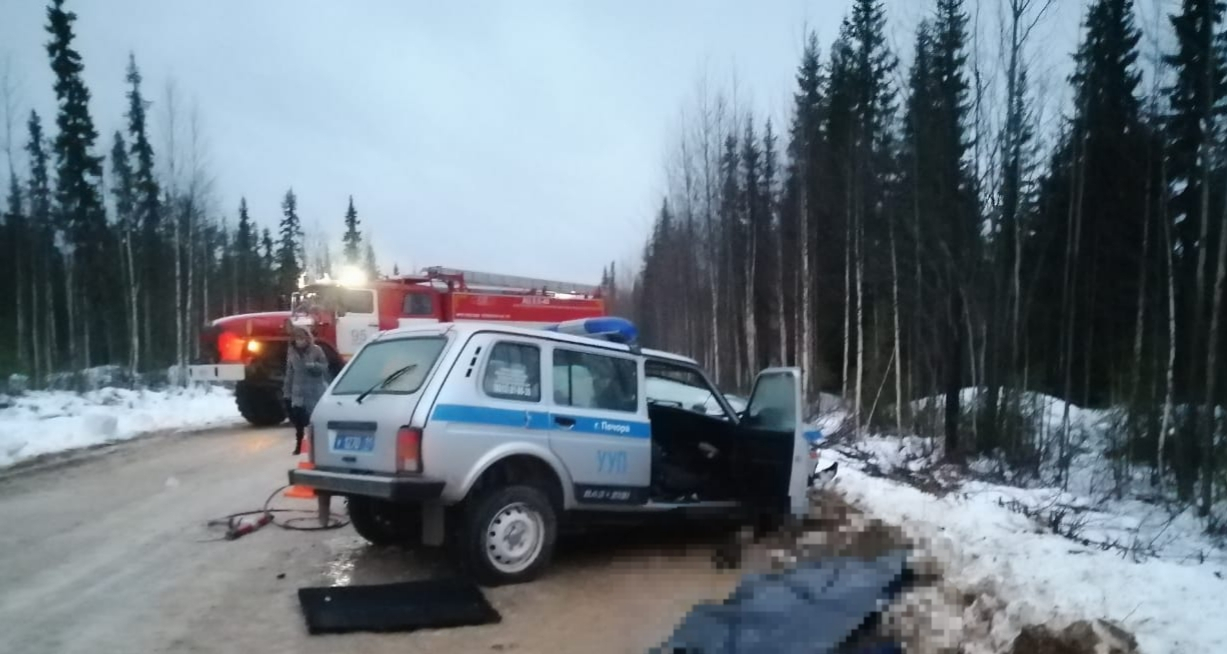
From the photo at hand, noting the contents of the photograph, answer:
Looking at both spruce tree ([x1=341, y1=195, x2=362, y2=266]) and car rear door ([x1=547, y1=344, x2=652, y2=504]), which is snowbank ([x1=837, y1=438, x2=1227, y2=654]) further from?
spruce tree ([x1=341, y1=195, x2=362, y2=266])

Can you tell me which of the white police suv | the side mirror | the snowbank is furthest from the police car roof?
the snowbank

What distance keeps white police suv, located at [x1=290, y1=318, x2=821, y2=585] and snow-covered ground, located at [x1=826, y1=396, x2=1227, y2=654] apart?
1320 mm

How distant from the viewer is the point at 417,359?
6145 mm

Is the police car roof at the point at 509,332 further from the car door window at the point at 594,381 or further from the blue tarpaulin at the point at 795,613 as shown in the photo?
the blue tarpaulin at the point at 795,613

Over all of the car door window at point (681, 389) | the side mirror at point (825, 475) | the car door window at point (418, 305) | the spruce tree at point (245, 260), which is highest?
the spruce tree at point (245, 260)

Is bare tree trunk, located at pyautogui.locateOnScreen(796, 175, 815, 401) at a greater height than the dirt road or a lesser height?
greater

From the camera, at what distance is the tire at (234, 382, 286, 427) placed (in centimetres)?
1717

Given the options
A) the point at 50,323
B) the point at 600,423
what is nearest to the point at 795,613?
the point at 600,423

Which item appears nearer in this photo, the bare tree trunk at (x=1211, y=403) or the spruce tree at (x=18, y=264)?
the bare tree trunk at (x=1211, y=403)

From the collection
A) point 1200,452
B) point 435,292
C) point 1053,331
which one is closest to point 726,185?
point 1053,331

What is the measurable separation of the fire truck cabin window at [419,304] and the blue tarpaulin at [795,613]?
14.5m

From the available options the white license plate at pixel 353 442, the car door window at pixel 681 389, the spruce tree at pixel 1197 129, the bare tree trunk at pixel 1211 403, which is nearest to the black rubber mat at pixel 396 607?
the white license plate at pixel 353 442

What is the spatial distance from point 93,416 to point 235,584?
11107 mm

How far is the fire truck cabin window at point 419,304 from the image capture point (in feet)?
61.8
